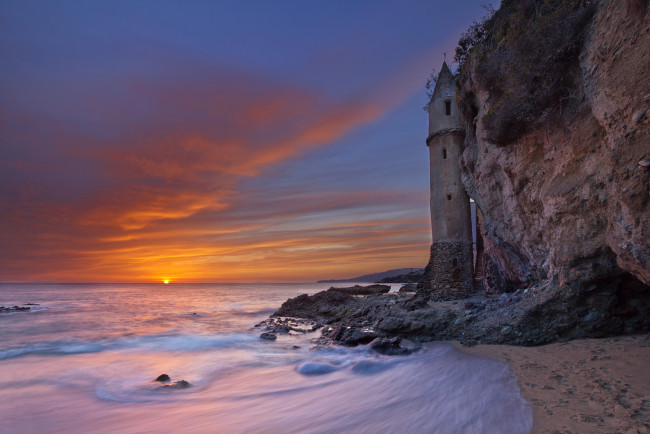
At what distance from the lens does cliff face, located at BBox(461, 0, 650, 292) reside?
4.95 m

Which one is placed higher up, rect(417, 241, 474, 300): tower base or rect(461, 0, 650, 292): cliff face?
rect(461, 0, 650, 292): cliff face

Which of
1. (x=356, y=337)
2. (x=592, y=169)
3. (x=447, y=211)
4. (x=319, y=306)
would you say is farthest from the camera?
(x=319, y=306)

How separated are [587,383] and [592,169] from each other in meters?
3.89

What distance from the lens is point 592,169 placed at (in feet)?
21.2

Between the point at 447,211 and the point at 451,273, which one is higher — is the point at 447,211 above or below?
above

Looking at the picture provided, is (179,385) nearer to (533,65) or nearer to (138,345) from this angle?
(138,345)

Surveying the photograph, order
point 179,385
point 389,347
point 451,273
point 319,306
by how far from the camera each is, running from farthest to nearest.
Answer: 1. point 319,306
2. point 451,273
3. point 389,347
4. point 179,385

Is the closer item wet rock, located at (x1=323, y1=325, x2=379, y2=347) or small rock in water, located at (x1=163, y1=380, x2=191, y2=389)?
small rock in water, located at (x1=163, y1=380, x2=191, y2=389)

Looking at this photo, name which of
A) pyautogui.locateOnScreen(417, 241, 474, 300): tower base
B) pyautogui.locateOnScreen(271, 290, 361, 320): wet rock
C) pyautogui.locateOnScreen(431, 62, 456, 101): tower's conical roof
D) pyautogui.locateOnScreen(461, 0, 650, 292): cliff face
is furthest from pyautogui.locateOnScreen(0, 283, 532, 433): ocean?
pyautogui.locateOnScreen(431, 62, 456, 101): tower's conical roof

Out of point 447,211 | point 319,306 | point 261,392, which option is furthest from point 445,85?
point 261,392

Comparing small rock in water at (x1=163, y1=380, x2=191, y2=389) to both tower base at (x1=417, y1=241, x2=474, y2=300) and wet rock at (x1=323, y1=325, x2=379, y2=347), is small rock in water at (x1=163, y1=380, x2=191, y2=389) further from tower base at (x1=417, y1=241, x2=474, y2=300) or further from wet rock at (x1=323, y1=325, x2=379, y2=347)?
tower base at (x1=417, y1=241, x2=474, y2=300)

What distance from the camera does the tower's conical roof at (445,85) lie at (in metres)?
18.3

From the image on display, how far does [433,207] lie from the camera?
18219mm

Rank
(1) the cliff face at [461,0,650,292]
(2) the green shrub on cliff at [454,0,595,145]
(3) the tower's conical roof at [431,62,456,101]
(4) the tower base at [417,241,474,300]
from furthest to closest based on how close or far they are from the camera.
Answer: (3) the tower's conical roof at [431,62,456,101] → (4) the tower base at [417,241,474,300] → (2) the green shrub on cliff at [454,0,595,145] → (1) the cliff face at [461,0,650,292]
